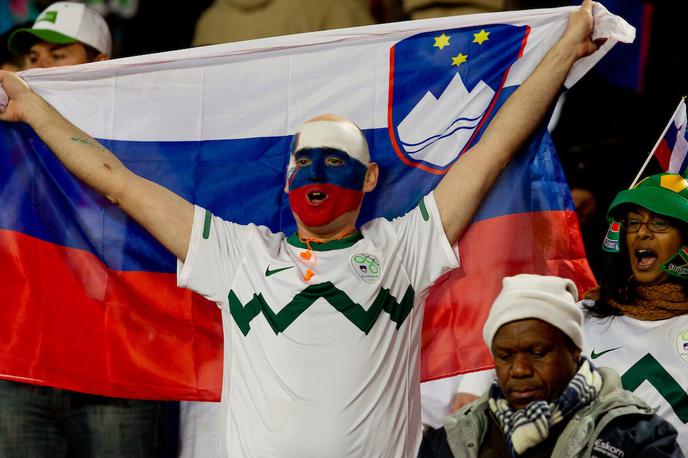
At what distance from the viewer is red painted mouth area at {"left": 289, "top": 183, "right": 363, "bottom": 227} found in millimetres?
5227

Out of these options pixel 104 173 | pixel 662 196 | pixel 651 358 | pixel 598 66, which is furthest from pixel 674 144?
pixel 104 173

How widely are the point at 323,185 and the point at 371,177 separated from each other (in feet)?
1.07

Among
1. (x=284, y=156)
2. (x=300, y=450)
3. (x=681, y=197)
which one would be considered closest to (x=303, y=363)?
(x=300, y=450)

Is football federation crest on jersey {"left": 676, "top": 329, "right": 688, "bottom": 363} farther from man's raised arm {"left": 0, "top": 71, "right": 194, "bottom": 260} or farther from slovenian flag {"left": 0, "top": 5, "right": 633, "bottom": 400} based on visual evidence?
man's raised arm {"left": 0, "top": 71, "right": 194, "bottom": 260}

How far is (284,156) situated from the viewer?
5.93 meters

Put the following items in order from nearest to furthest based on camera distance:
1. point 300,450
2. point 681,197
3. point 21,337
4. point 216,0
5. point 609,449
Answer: point 609,449, point 300,450, point 681,197, point 21,337, point 216,0

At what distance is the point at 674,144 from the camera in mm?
6090

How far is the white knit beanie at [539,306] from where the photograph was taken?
13.9 ft

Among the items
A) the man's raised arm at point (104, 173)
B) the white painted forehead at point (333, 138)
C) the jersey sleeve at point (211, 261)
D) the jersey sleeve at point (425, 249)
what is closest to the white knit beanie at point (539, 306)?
the jersey sleeve at point (425, 249)

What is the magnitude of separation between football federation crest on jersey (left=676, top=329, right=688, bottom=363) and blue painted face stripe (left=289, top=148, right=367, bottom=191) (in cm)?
→ 146

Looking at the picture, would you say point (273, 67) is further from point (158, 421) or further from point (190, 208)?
point (158, 421)

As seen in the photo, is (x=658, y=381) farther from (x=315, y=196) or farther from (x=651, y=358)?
(x=315, y=196)

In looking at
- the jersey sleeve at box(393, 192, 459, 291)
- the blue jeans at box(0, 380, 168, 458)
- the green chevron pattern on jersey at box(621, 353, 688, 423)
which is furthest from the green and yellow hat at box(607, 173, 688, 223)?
the blue jeans at box(0, 380, 168, 458)

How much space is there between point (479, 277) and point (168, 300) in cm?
142
